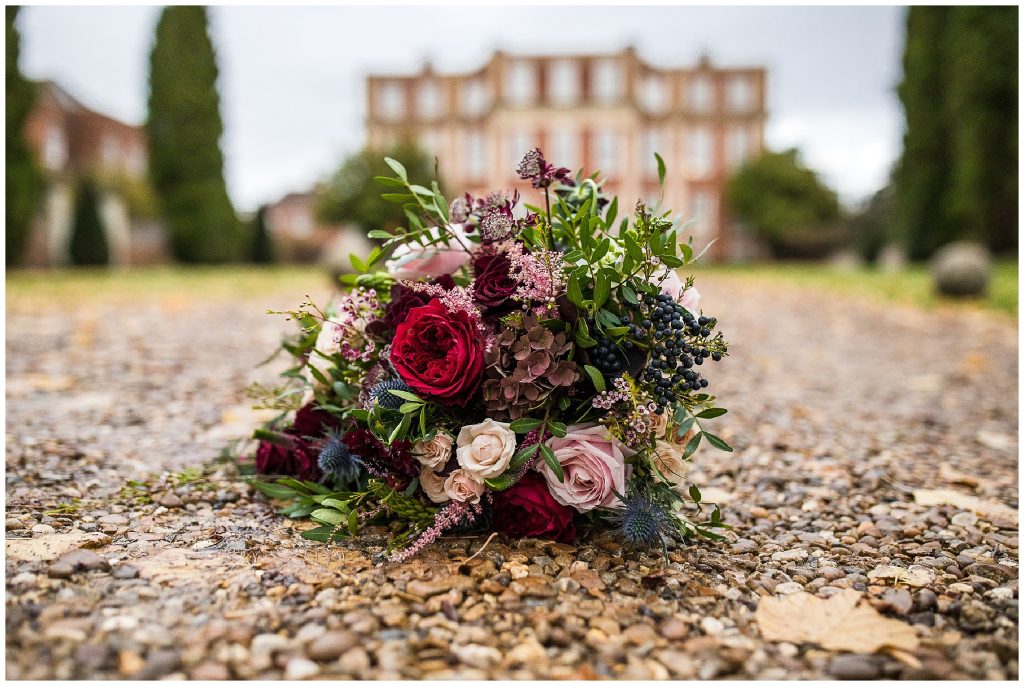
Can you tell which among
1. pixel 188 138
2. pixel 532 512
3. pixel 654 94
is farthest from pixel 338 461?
pixel 654 94

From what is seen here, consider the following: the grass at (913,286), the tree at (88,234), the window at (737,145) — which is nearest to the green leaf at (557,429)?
the grass at (913,286)

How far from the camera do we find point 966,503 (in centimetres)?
248

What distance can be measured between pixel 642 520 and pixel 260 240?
890 inches

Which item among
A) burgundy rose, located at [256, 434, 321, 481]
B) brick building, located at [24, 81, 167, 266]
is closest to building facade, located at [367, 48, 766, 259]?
brick building, located at [24, 81, 167, 266]

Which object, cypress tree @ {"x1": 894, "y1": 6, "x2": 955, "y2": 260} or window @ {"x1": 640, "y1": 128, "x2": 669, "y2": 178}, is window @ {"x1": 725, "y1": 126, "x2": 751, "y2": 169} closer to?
window @ {"x1": 640, "y1": 128, "x2": 669, "y2": 178}

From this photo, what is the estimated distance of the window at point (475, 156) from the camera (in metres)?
28.6

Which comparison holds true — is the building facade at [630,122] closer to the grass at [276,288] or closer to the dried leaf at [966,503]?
the grass at [276,288]

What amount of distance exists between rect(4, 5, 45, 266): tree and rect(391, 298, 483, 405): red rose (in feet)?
44.1

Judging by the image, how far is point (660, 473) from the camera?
1.96 m

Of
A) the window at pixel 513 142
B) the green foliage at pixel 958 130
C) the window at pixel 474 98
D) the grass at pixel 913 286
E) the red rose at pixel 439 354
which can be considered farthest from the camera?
the window at pixel 474 98

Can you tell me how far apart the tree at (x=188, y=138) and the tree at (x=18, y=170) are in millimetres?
6532

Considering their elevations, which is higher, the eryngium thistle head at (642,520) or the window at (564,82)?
the window at (564,82)

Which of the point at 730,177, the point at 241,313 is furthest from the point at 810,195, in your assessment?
the point at 241,313

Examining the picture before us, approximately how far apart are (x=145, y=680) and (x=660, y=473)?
1216mm
